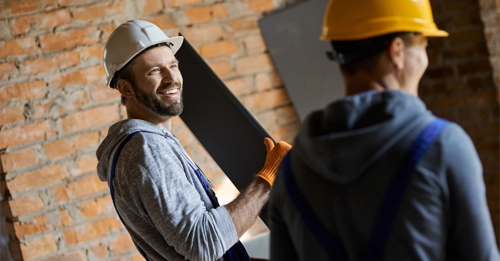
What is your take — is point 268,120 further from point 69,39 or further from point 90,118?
point 69,39

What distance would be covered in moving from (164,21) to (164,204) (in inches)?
54.7

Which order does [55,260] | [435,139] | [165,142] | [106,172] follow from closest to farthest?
[435,139] → [165,142] → [106,172] → [55,260]

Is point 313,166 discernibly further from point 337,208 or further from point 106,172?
point 106,172

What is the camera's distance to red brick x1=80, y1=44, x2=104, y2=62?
8.45 feet

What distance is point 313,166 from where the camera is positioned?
38.4 inches

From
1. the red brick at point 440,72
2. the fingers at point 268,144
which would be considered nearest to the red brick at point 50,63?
the fingers at point 268,144

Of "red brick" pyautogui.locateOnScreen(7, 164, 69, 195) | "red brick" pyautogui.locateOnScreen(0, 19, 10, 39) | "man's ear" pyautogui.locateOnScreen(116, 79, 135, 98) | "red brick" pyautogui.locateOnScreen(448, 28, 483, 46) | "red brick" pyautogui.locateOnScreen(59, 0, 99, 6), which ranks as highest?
"red brick" pyautogui.locateOnScreen(59, 0, 99, 6)

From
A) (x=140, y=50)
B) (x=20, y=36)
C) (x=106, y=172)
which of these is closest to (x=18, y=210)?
(x=20, y=36)

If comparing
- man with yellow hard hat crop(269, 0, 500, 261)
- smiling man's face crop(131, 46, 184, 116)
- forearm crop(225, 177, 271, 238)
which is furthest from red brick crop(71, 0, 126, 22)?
man with yellow hard hat crop(269, 0, 500, 261)

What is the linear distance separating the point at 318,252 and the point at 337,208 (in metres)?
0.09

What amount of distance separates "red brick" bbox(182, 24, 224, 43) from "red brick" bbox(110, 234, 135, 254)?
2.83 feet

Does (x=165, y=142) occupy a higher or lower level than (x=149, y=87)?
lower

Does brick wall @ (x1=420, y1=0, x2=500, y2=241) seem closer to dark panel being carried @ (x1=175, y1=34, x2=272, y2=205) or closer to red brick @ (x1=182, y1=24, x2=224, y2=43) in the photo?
red brick @ (x1=182, y1=24, x2=224, y2=43)

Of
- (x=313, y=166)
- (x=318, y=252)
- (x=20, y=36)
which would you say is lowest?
(x=318, y=252)
